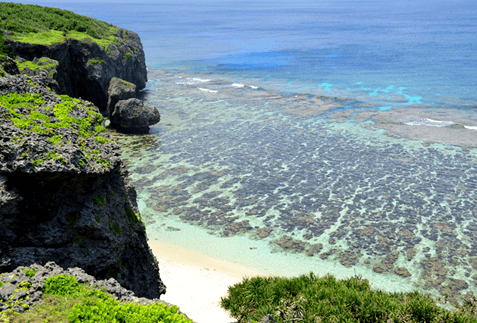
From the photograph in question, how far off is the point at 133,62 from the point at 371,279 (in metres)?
49.7

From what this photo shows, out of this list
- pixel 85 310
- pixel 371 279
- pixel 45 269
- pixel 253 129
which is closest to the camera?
pixel 85 310

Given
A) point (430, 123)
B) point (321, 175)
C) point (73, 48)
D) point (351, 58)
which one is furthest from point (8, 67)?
point (351, 58)

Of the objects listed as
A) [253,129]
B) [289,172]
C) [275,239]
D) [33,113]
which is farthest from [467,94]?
[33,113]

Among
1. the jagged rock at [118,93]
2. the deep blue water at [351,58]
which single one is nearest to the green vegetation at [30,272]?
the jagged rock at [118,93]

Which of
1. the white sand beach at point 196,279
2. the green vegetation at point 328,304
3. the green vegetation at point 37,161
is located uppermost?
the green vegetation at point 37,161

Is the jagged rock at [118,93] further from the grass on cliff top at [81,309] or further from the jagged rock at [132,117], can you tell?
the grass on cliff top at [81,309]

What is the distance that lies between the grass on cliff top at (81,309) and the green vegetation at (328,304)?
4.16 meters

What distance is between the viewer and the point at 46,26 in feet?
146

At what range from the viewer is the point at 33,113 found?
10922mm

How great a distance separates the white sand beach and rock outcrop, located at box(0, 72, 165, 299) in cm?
241

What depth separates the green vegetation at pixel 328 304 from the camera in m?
10.9

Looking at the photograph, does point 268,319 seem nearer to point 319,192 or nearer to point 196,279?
point 196,279

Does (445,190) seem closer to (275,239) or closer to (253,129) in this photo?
(275,239)

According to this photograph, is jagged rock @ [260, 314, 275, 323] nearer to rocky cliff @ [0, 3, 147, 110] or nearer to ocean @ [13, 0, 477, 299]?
ocean @ [13, 0, 477, 299]
